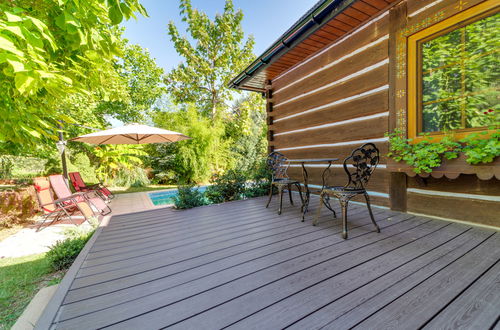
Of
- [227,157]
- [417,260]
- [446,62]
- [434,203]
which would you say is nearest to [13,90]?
[417,260]

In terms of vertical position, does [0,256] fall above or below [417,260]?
below

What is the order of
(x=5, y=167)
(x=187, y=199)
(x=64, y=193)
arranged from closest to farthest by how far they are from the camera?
1. (x=187, y=199)
2. (x=64, y=193)
3. (x=5, y=167)

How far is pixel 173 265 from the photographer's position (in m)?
1.74

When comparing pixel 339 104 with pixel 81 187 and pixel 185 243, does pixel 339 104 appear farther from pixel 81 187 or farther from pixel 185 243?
pixel 81 187

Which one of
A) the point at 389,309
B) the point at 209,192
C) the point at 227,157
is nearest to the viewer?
the point at 389,309

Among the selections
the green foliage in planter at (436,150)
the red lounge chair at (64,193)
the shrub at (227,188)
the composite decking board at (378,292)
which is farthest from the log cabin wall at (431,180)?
the red lounge chair at (64,193)

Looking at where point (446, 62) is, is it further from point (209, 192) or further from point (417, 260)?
point (209, 192)

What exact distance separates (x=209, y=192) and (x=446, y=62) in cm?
398

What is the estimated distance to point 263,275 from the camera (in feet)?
4.98

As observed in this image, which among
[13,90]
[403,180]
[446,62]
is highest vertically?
[446,62]

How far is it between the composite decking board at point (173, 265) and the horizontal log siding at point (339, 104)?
1746mm

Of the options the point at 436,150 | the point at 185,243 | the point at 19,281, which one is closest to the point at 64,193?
the point at 19,281

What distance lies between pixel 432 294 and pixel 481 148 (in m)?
1.56

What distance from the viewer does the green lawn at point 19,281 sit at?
204 centimetres
